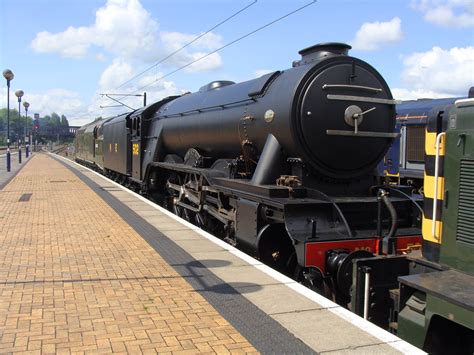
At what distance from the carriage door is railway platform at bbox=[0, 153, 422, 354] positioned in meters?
6.97

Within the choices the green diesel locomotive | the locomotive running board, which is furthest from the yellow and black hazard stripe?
the locomotive running board

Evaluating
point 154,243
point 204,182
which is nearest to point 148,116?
point 204,182

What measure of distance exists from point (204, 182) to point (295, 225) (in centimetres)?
384

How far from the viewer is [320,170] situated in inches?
267

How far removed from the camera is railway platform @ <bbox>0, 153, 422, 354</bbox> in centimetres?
388

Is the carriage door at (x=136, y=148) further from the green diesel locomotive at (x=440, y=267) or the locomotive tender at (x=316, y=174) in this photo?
the green diesel locomotive at (x=440, y=267)

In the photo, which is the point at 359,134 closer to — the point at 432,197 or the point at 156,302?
the point at 432,197

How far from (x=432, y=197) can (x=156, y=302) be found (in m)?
2.92

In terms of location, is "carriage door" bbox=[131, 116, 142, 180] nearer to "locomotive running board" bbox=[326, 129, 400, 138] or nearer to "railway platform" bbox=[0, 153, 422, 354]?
"railway platform" bbox=[0, 153, 422, 354]

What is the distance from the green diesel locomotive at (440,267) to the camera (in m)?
3.61

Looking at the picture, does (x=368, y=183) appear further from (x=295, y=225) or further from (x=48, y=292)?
(x=48, y=292)

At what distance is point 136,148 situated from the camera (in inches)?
623

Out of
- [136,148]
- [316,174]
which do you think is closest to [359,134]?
[316,174]

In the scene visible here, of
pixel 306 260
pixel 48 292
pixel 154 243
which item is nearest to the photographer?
pixel 48 292
